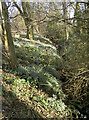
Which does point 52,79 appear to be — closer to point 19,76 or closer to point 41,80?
point 41,80

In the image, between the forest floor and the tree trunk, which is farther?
the tree trunk

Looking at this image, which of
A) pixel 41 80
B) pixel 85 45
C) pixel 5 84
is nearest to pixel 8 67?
pixel 5 84

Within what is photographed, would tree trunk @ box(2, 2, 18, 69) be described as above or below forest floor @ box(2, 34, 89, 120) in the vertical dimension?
above

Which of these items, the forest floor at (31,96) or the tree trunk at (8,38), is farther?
the tree trunk at (8,38)

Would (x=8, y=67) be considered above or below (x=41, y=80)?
above

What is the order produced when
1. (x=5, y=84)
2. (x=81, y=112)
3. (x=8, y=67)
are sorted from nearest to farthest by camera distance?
(x=5, y=84) < (x=81, y=112) < (x=8, y=67)

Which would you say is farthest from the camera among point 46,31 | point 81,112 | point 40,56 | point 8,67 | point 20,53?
point 46,31

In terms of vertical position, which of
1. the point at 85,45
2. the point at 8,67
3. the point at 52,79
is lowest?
the point at 52,79

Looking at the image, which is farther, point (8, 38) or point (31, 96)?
point (8, 38)

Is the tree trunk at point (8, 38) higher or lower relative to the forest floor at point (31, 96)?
higher

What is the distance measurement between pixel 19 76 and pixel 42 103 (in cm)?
187

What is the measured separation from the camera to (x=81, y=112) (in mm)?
5551

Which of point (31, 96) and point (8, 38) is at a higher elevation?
point (8, 38)

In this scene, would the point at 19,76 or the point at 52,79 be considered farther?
the point at 52,79
